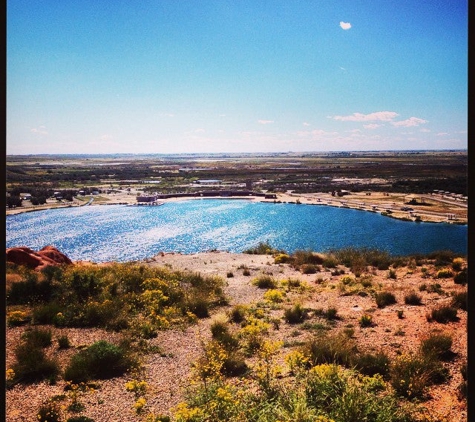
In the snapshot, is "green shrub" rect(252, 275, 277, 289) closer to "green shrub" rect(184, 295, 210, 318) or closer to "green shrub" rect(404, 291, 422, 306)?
"green shrub" rect(184, 295, 210, 318)

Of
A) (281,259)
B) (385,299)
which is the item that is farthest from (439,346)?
(281,259)

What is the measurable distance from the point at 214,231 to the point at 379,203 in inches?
1034

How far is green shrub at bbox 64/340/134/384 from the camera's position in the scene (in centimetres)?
755

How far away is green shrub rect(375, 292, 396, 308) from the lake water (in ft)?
49.4

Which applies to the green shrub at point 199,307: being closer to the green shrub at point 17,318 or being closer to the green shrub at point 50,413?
the green shrub at point 17,318

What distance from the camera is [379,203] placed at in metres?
52.9

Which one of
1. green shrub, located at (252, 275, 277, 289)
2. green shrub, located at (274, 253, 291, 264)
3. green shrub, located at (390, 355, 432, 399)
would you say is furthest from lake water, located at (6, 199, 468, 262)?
green shrub, located at (390, 355, 432, 399)

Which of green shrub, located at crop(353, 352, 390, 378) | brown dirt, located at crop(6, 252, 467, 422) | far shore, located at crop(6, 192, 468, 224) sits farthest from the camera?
far shore, located at crop(6, 192, 468, 224)

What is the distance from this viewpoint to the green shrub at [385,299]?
12289 millimetres

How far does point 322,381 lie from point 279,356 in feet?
6.92

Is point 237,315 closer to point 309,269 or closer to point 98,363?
point 98,363

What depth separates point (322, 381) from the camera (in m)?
6.35

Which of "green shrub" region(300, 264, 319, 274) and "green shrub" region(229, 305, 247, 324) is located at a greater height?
"green shrub" region(229, 305, 247, 324)
